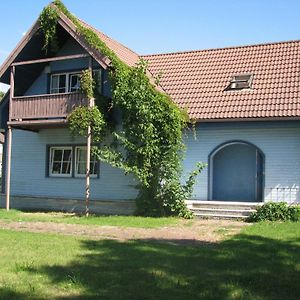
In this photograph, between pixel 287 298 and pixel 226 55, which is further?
pixel 226 55

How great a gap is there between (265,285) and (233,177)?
10504 mm

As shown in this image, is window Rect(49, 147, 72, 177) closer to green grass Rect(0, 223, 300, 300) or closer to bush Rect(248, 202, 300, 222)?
bush Rect(248, 202, 300, 222)

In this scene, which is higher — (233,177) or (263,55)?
(263,55)

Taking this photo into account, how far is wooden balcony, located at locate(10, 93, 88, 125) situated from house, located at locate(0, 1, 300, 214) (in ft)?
0.12

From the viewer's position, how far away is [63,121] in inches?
667

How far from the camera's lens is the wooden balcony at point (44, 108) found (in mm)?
17000

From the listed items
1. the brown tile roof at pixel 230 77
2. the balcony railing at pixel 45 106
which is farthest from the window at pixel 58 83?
the brown tile roof at pixel 230 77

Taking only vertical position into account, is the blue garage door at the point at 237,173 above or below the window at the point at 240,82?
below

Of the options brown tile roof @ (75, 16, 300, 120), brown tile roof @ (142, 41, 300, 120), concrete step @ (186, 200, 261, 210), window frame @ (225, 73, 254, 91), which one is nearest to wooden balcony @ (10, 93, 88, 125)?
brown tile roof @ (75, 16, 300, 120)

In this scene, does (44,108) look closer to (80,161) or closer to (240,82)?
(80,161)

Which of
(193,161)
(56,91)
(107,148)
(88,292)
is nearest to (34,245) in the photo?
(88,292)

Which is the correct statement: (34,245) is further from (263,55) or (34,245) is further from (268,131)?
(263,55)

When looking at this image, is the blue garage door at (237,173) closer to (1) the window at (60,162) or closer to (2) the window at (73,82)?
(1) the window at (60,162)

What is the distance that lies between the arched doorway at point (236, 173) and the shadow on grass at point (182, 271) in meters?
6.56
